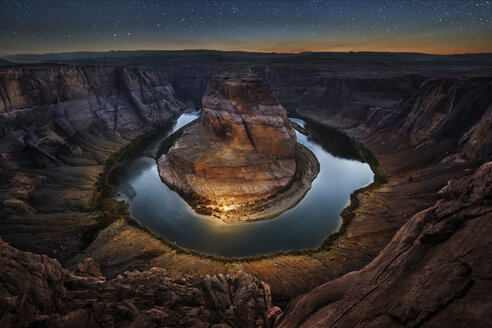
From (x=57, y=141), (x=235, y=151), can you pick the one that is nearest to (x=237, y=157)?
(x=235, y=151)

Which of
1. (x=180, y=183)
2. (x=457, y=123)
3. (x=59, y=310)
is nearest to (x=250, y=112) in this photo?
(x=180, y=183)

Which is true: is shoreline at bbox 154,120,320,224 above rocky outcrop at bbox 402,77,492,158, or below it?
below

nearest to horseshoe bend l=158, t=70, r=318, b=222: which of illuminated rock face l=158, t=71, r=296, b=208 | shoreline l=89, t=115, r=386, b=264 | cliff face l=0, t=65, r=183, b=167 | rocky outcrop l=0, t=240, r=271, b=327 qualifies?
illuminated rock face l=158, t=71, r=296, b=208

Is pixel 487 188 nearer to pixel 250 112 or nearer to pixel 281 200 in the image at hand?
pixel 281 200

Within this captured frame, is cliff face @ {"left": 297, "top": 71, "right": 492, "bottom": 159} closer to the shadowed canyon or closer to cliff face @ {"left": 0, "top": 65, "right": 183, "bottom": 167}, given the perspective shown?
the shadowed canyon

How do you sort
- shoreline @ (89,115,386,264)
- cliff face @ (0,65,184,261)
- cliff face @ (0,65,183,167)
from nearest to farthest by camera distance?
shoreline @ (89,115,386,264)
cliff face @ (0,65,184,261)
cliff face @ (0,65,183,167)

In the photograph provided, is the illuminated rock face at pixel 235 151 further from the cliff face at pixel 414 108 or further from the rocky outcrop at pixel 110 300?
the cliff face at pixel 414 108

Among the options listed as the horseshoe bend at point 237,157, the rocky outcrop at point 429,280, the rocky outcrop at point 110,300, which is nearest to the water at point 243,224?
the horseshoe bend at point 237,157
